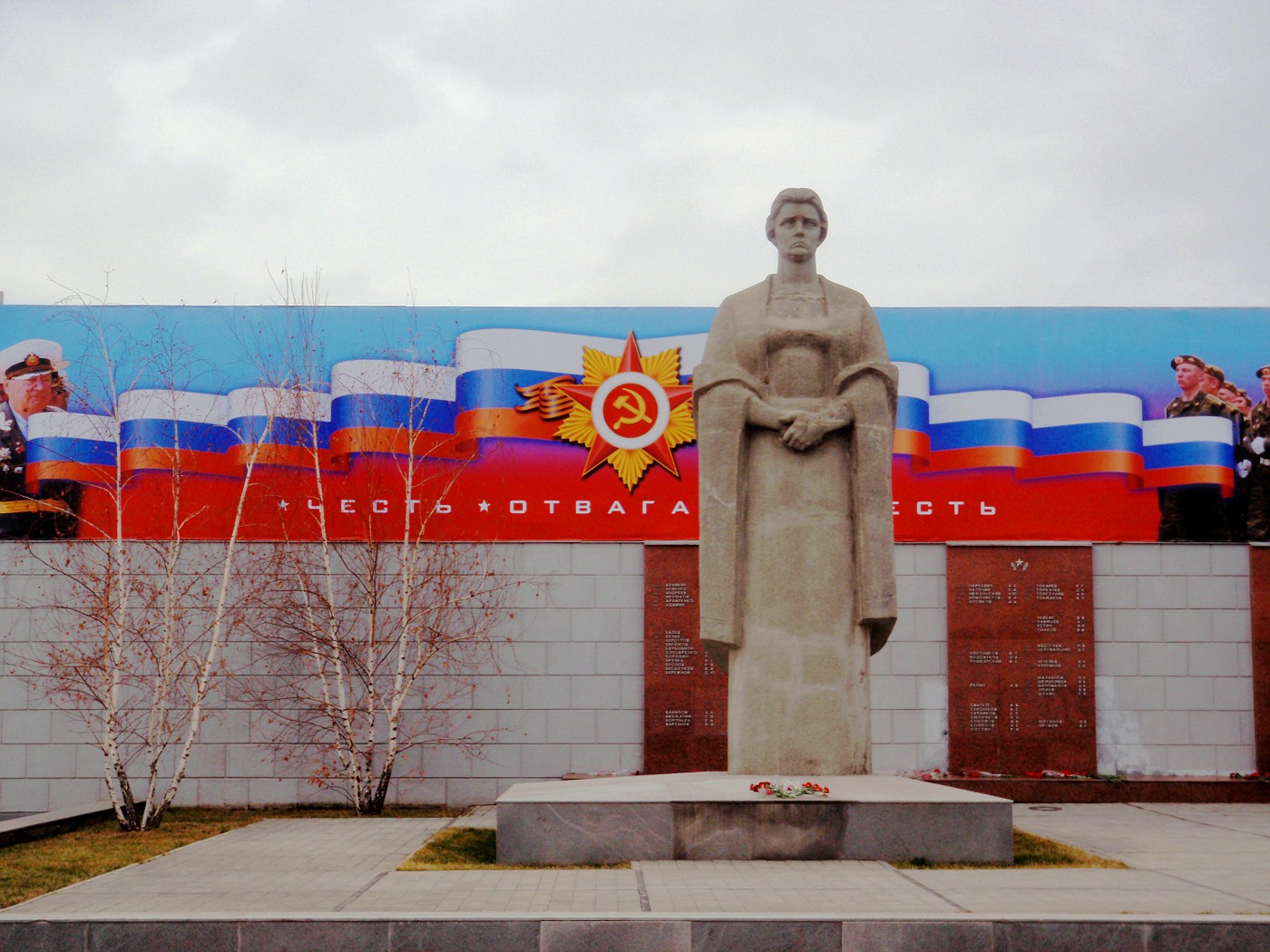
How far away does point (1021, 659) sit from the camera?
47.7 feet

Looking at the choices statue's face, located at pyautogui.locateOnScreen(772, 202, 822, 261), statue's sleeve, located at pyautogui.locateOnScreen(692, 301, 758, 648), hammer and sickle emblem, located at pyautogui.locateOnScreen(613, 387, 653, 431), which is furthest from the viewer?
hammer and sickle emblem, located at pyautogui.locateOnScreen(613, 387, 653, 431)

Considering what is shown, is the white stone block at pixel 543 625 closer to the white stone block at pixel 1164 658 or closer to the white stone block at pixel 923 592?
the white stone block at pixel 923 592

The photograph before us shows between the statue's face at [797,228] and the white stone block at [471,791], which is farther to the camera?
the white stone block at [471,791]

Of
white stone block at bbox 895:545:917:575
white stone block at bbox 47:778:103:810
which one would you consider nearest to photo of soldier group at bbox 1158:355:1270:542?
white stone block at bbox 895:545:917:575

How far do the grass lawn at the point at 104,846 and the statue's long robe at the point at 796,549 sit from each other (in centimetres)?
472

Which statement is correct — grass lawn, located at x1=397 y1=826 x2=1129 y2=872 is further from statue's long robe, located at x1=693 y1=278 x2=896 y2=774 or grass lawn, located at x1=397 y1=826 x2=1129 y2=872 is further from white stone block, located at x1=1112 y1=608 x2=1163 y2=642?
white stone block, located at x1=1112 y1=608 x2=1163 y2=642

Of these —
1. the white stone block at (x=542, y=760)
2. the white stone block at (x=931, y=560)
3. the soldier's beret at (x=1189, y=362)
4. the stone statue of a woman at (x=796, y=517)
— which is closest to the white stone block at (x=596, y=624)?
the white stone block at (x=542, y=760)

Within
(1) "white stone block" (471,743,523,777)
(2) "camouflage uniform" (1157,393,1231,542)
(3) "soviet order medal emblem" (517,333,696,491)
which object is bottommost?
(1) "white stone block" (471,743,523,777)

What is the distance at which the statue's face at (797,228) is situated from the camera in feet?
34.3

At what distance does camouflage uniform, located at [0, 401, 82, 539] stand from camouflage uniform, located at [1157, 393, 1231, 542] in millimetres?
12684

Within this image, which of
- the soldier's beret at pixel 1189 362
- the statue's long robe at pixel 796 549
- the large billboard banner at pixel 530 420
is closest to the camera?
the statue's long robe at pixel 796 549

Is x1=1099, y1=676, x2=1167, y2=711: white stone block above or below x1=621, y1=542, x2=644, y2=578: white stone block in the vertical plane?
below

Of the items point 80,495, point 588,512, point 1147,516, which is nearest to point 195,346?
point 80,495

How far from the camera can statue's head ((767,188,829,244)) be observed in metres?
10.5
